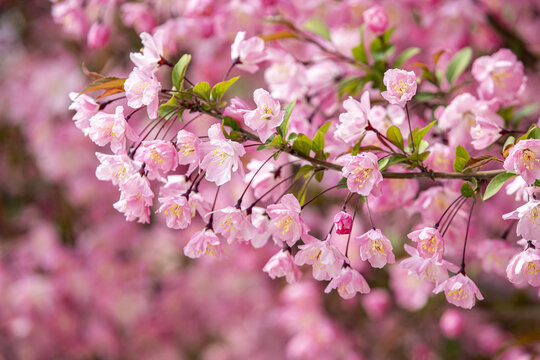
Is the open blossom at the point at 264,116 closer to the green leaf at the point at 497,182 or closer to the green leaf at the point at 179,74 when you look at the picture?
the green leaf at the point at 179,74

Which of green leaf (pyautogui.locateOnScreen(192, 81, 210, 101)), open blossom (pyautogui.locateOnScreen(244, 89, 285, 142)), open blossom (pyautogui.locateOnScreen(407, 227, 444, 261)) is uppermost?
green leaf (pyautogui.locateOnScreen(192, 81, 210, 101))

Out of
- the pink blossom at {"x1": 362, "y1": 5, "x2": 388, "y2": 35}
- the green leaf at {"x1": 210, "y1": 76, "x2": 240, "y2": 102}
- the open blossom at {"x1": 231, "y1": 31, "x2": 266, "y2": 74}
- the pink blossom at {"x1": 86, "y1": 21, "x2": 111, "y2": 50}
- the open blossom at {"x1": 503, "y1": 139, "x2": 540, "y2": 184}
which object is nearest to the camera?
the open blossom at {"x1": 503, "y1": 139, "x2": 540, "y2": 184}

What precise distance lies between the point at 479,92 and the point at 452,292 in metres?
0.41

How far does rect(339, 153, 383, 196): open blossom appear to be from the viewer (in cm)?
74

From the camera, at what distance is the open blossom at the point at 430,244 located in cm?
79

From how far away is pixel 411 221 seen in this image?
78.6 inches

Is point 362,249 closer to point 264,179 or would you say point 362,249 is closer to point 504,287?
point 264,179

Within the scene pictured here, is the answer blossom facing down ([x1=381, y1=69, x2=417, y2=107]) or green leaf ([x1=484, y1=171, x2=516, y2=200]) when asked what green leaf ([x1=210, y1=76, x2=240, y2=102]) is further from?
green leaf ([x1=484, y1=171, x2=516, y2=200])

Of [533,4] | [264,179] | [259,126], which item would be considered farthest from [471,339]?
[259,126]

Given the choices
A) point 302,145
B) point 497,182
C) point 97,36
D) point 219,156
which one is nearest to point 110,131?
point 219,156

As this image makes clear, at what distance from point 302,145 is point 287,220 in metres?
0.11

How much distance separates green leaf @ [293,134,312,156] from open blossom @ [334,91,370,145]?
0.07 metres

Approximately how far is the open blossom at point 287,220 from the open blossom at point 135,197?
0.55ft

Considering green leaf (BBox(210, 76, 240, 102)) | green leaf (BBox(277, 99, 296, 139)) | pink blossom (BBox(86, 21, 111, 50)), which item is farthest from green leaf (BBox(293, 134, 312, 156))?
pink blossom (BBox(86, 21, 111, 50))
